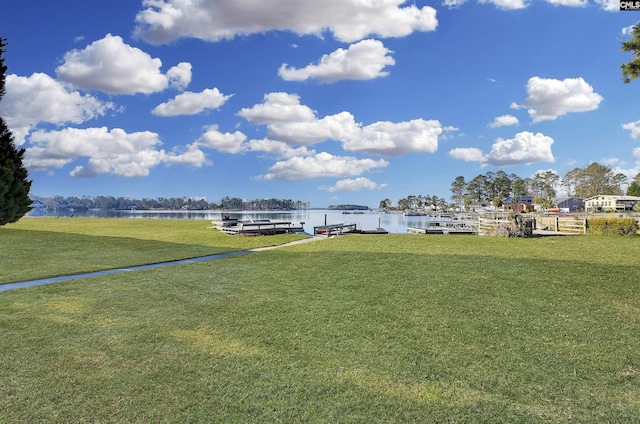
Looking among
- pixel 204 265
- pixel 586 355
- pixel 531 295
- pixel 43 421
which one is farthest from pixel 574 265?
pixel 43 421

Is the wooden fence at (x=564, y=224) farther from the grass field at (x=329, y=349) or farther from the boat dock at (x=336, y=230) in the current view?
the grass field at (x=329, y=349)

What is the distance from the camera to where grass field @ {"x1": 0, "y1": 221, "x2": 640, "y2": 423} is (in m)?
4.13

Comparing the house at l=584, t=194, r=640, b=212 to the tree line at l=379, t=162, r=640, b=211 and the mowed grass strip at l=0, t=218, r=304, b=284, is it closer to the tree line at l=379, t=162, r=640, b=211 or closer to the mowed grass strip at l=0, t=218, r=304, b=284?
the tree line at l=379, t=162, r=640, b=211

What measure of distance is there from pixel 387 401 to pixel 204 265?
10.8 m

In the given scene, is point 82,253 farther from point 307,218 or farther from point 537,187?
point 537,187

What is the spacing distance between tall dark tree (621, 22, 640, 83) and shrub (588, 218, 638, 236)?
15.7 m

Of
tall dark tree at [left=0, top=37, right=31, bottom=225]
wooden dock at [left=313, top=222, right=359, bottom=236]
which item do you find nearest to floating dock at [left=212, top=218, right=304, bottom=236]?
wooden dock at [left=313, top=222, right=359, bottom=236]

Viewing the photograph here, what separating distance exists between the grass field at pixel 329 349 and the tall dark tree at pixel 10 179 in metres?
5.50

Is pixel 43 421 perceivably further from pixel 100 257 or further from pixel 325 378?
pixel 100 257

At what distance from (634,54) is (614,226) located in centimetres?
1636

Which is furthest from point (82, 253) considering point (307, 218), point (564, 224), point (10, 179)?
point (307, 218)

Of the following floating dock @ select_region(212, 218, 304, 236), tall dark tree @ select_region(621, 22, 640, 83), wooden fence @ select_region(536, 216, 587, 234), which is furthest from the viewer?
floating dock @ select_region(212, 218, 304, 236)

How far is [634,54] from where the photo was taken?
1097 cm

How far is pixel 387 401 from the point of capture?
13.8ft
